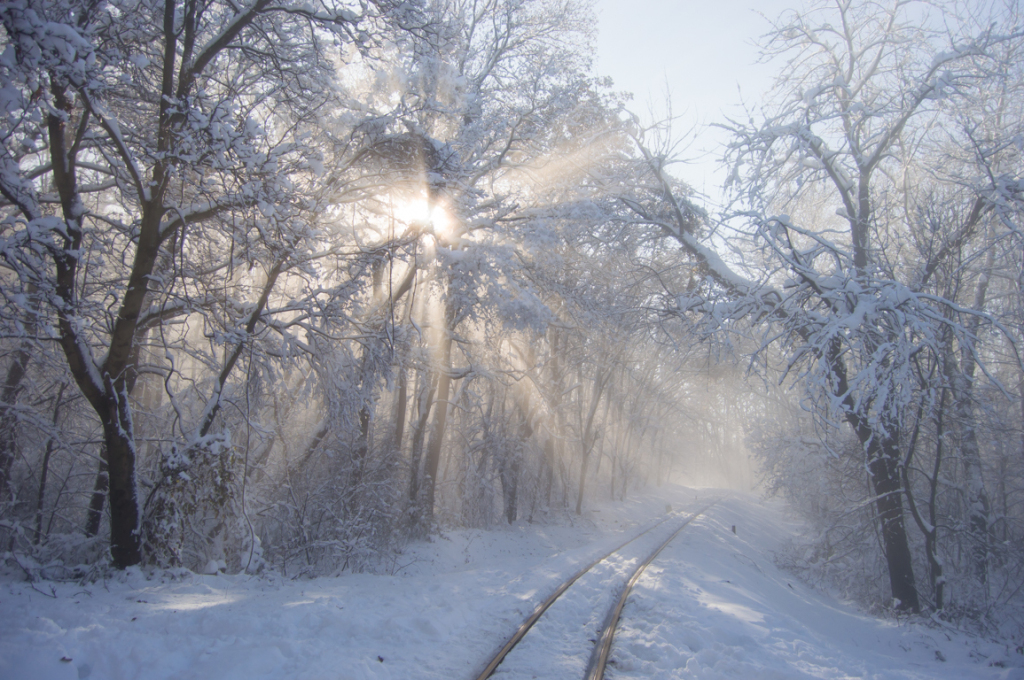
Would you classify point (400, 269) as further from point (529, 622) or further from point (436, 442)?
point (529, 622)

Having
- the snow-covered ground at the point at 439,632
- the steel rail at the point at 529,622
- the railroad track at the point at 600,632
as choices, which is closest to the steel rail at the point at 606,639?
the railroad track at the point at 600,632

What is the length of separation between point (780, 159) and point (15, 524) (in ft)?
48.1

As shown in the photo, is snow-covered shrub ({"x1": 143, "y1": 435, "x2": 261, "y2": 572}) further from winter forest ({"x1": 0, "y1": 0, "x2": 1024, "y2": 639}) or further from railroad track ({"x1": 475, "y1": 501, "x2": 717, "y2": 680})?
railroad track ({"x1": 475, "y1": 501, "x2": 717, "y2": 680})

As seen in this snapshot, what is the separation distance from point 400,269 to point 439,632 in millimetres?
10021

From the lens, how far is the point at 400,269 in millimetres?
14039

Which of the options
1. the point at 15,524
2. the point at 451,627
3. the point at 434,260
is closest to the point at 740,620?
the point at 451,627

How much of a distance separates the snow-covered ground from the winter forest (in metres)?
1.12

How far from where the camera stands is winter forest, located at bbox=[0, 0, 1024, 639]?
5.96 metres

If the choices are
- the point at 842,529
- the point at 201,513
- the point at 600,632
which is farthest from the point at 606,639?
the point at 842,529

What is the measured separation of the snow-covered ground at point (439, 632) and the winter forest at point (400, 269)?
1125mm

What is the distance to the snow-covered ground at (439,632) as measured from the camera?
4.59 metres

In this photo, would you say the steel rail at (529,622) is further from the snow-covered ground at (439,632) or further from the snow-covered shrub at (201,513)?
the snow-covered shrub at (201,513)

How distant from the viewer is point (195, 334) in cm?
1441

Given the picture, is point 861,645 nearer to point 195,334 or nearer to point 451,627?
point 451,627
